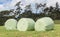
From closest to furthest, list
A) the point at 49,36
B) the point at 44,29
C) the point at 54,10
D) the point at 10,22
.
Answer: the point at 49,36 → the point at 44,29 → the point at 10,22 → the point at 54,10

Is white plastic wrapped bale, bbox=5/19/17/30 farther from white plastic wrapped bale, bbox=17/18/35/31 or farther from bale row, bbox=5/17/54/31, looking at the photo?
white plastic wrapped bale, bbox=17/18/35/31

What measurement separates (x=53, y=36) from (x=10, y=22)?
545 centimetres

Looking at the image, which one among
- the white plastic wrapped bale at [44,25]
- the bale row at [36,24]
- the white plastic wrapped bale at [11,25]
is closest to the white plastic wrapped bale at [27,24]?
the bale row at [36,24]

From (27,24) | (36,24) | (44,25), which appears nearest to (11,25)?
(27,24)

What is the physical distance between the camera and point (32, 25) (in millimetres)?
11766

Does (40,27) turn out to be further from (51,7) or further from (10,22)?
(51,7)

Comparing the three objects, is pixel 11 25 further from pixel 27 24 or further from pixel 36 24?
pixel 36 24

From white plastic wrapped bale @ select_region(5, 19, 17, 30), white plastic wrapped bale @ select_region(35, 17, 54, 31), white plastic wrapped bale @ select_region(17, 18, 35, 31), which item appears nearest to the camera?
white plastic wrapped bale @ select_region(35, 17, 54, 31)

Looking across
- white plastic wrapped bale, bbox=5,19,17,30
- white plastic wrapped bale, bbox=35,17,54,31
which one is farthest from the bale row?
white plastic wrapped bale, bbox=5,19,17,30

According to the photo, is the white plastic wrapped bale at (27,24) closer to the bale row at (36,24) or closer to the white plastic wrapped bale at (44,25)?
the bale row at (36,24)

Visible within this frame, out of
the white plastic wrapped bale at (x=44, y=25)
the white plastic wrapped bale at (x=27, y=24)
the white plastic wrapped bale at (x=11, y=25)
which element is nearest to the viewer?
the white plastic wrapped bale at (x=44, y=25)

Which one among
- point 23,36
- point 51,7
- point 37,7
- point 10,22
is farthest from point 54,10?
point 23,36

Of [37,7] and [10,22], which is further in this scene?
[37,7]

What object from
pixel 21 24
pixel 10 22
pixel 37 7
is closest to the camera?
pixel 21 24
